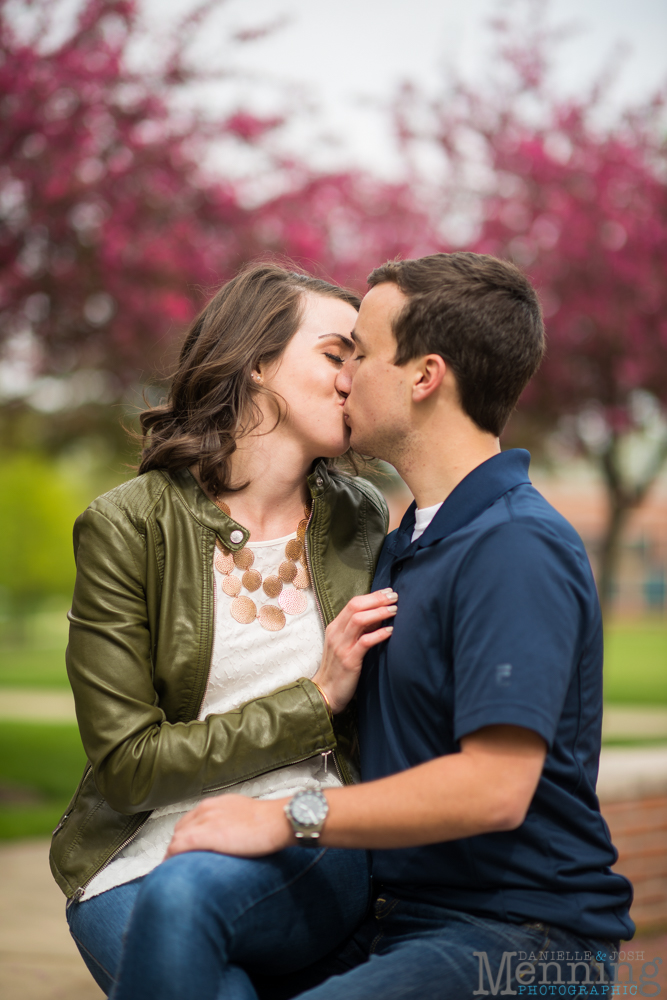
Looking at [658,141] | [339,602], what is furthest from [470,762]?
[658,141]

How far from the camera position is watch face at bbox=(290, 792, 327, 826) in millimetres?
1810

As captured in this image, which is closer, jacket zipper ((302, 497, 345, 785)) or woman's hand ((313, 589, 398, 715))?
woman's hand ((313, 589, 398, 715))

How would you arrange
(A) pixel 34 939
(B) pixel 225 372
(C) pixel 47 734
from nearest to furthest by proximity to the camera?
(B) pixel 225 372
(A) pixel 34 939
(C) pixel 47 734

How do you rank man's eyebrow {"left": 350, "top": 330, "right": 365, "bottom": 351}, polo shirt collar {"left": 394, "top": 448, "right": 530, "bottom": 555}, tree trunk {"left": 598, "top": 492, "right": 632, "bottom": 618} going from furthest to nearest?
tree trunk {"left": 598, "top": 492, "right": 632, "bottom": 618} → man's eyebrow {"left": 350, "top": 330, "right": 365, "bottom": 351} → polo shirt collar {"left": 394, "top": 448, "right": 530, "bottom": 555}

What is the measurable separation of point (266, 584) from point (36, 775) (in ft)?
20.5

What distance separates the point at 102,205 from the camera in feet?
21.2

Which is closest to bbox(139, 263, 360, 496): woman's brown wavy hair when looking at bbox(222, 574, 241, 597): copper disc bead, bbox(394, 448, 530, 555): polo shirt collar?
bbox(222, 574, 241, 597): copper disc bead

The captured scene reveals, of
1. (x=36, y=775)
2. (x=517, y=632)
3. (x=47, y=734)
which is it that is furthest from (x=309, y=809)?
(x=47, y=734)

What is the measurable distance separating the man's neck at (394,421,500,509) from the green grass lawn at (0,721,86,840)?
4866 millimetres

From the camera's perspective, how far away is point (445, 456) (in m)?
2.20

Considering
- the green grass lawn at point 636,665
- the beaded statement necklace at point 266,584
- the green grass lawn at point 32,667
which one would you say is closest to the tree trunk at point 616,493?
the green grass lawn at point 636,665

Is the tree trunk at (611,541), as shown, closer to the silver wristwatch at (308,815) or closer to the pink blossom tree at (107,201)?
the pink blossom tree at (107,201)

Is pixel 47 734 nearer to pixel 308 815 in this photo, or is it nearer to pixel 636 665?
pixel 308 815

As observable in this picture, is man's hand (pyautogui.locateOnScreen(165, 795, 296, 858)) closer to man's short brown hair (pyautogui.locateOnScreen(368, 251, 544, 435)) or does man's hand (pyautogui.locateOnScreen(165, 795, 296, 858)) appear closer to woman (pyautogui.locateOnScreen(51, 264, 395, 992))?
woman (pyautogui.locateOnScreen(51, 264, 395, 992))
